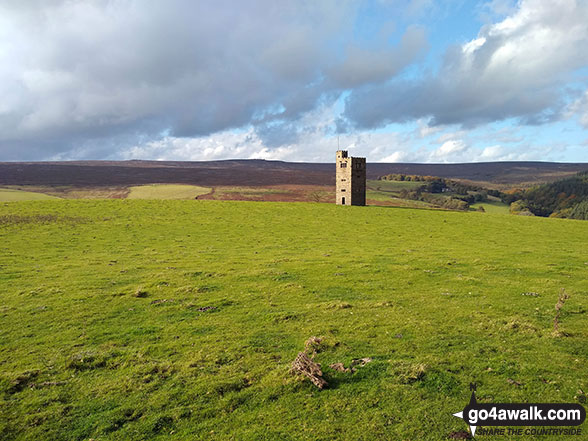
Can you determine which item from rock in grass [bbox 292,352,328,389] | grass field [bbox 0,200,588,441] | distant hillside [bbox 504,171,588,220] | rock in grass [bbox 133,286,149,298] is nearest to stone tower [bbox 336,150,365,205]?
grass field [bbox 0,200,588,441]

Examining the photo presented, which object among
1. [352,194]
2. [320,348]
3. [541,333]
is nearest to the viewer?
[320,348]

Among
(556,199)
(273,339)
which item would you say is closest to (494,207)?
(556,199)

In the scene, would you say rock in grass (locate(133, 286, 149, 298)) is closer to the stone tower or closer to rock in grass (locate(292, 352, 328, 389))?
rock in grass (locate(292, 352, 328, 389))

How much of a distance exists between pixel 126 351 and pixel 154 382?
2.79m

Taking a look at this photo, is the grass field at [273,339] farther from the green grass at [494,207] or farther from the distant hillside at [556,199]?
the distant hillside at [556,199]

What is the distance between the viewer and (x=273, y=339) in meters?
12.8

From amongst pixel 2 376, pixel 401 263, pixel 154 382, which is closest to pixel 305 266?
pixel 401 263

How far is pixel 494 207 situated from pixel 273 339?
448ft

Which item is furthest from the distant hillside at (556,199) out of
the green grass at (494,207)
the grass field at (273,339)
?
the grass field at (273,339)

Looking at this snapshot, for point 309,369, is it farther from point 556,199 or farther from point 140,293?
point 556,199

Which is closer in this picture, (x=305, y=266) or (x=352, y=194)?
(x=305, y=266)

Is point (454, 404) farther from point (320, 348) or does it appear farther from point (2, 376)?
point (2, 376)

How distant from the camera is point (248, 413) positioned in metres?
8.61

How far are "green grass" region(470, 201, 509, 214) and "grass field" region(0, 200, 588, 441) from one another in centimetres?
9714
